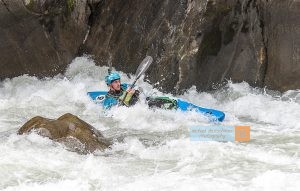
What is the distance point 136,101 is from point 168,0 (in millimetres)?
2791

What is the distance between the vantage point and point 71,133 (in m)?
7.14

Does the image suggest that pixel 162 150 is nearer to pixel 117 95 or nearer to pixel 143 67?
pixel 117 95

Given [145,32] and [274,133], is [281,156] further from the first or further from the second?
[145,32]

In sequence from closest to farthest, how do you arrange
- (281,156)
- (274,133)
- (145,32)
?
1. (281,156)
2. (274,133)
3. (145,32)

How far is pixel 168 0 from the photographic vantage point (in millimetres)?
11133

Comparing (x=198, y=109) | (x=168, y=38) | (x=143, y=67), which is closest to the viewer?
(x=198, y=109)

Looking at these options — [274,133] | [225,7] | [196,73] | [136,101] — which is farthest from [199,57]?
[274,133]

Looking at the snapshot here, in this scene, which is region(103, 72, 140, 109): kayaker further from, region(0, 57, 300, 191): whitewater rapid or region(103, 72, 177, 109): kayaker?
region(0, 57, 300, 191): whitewater rapid

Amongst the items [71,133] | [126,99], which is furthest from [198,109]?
[71,133]
